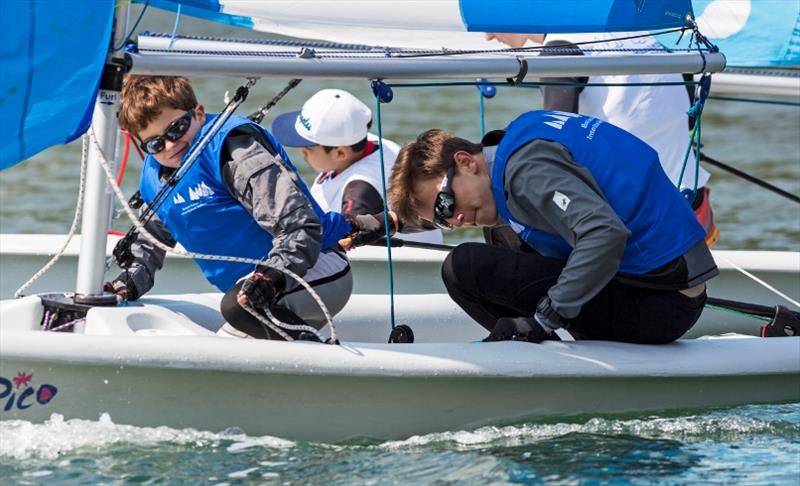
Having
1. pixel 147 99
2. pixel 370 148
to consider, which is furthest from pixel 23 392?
pixel 370 148

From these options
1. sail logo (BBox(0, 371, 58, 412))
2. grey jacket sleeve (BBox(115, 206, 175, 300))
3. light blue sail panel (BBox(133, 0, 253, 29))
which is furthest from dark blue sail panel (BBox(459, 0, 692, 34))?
sail logo (BBox(0, 371, 58, 412))

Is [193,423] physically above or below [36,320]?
below

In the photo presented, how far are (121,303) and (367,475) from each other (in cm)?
85

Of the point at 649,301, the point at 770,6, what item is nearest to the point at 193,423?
the point at 649,301

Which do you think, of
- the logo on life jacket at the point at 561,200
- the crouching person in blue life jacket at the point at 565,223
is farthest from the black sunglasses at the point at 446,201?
the logo on life jacket at the point at 561,200

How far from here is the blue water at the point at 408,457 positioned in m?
3.04

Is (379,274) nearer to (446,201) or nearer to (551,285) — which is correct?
(551,285)

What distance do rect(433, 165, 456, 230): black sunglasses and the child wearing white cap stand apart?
1.19 meters

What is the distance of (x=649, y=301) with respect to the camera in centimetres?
338

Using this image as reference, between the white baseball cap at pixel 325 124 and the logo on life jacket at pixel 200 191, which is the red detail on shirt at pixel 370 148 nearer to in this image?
the white baseball cap at pixel 325 124

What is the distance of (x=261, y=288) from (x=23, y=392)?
0.56 meters

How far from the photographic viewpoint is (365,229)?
3.89 m

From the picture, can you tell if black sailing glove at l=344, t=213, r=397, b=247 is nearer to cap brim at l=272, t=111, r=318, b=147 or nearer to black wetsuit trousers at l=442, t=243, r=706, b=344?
black wetsuit trousers at l=442, t=243, r=706, b=344

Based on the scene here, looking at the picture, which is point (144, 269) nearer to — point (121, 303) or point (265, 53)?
point (121, 303)
